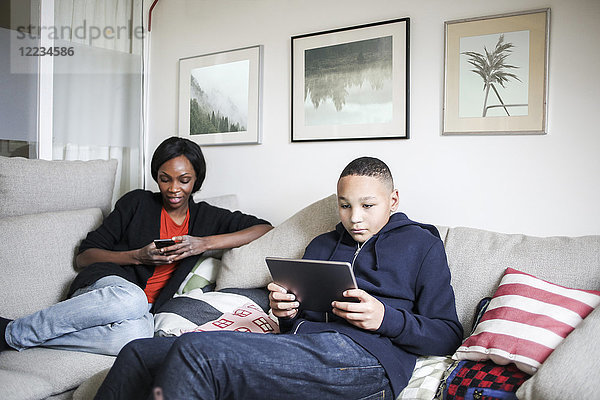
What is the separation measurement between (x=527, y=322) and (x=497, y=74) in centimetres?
102

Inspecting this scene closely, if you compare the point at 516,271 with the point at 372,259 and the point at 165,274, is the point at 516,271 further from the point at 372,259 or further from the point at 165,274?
the point at 165,274

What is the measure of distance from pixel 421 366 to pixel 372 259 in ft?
1.18

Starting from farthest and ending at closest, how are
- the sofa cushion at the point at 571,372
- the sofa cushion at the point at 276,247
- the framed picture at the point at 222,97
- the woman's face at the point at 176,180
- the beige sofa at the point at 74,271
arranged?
the framed picture at the point at 222,97, the woman's face at the point at 176,180, the sofa cushion at the point at 276,247, the beige sofa at the point at 74,271, the sofa cushion at the point at 571,372

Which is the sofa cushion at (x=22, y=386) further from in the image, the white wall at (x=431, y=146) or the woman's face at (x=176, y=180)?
the white wall at (x=431, y=146)

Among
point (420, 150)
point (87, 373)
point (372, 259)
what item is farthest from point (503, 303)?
point (87, 373)

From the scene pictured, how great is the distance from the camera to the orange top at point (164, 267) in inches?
90.0

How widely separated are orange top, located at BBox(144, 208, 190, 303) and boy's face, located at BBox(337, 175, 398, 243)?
0.95 m

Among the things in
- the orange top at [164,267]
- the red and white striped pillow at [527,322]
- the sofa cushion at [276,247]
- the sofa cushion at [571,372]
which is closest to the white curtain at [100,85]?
the orange top at [164,267]

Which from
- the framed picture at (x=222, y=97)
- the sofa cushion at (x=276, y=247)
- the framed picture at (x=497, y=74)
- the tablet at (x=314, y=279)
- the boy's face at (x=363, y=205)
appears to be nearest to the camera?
the tablet at (x=314, y=279)

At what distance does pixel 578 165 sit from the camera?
1910 mm

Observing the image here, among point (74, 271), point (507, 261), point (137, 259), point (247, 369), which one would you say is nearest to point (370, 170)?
point (507, 261)

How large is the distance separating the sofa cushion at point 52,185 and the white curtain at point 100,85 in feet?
1.90

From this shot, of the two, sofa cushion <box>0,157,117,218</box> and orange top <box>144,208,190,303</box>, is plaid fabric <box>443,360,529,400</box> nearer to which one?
orange top <box>144,208,190,303</box>

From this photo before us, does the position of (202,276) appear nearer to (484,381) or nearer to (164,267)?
(164,267)
